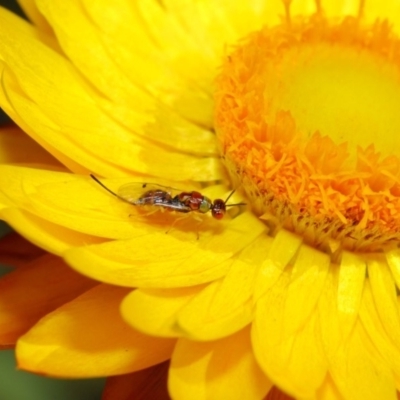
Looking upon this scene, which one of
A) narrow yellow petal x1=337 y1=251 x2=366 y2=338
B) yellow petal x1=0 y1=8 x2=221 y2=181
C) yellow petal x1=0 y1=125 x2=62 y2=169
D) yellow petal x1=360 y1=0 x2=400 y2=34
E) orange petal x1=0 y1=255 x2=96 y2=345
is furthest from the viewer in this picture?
yellow petal x1=360 y1=0 x2=400 y2=34

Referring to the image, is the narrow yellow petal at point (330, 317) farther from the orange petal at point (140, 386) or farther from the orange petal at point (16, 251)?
the orange petal at point (16, 251)

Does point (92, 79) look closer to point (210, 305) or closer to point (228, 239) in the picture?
point (228, 239)

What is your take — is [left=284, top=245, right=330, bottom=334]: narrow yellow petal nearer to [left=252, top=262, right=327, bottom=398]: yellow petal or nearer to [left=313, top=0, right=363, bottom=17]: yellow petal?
[left=252, top=262, right=327, bottom=398]: yellow petal

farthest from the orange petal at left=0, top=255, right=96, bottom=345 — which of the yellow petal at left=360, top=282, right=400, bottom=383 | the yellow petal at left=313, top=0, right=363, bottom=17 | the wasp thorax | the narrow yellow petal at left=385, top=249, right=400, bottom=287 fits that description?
the yellow petal at left=313, top=0, right=363, bottom=17

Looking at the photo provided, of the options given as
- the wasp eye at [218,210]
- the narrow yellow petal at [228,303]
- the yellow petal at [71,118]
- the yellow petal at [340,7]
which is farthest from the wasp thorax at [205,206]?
the yellow petal at [340,7]

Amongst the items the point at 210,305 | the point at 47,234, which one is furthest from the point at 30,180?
the point at 210,305

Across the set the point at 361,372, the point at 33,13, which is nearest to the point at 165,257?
the point at 361,372
